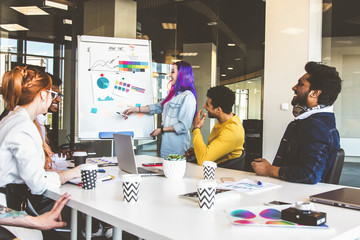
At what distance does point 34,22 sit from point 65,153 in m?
3.39

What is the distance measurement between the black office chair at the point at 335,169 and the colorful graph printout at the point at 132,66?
102 inches

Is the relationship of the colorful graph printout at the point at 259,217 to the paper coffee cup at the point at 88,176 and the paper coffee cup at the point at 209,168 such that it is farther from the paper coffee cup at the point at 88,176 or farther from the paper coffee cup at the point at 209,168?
the paper coffee cup at the point at 88,176

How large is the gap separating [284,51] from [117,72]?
2.17 metres

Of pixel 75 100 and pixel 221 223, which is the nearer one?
pixel 221 223

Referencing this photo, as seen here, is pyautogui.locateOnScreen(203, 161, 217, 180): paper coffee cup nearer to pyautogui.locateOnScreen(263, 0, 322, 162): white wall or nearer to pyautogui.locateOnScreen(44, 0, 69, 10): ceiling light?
pyautogui.locateOnScreen(263, 0, 322, 162): white wall

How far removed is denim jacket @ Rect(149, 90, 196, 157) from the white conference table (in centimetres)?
137

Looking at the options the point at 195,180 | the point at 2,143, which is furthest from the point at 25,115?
the point at 195,180

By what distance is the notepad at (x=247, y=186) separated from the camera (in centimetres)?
161

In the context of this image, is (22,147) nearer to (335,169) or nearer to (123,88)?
(335,169)

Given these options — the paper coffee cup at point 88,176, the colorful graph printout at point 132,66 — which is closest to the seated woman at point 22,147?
the paper coffee cup at point 88,176

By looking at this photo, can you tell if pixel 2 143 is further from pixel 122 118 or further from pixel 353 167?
pixel 353 167

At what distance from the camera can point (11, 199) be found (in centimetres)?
152

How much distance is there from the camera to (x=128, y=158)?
203cm

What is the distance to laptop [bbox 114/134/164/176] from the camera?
1.95 m
